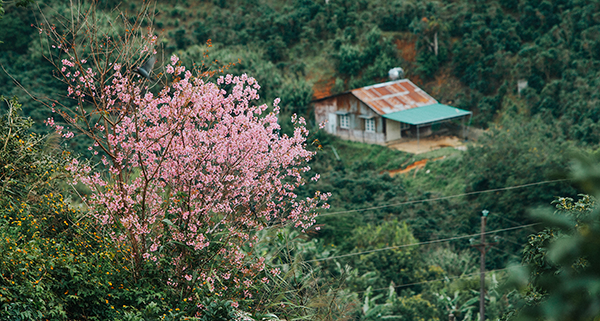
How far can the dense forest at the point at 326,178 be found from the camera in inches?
297

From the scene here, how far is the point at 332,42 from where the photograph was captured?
150ft

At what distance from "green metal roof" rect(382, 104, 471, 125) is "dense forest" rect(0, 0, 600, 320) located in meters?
2.21

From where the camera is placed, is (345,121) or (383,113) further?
(345,121)

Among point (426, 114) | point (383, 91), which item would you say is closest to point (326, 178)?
point (426, 114)

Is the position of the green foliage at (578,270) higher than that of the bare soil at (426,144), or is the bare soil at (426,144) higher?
the green foliage at (578,270)

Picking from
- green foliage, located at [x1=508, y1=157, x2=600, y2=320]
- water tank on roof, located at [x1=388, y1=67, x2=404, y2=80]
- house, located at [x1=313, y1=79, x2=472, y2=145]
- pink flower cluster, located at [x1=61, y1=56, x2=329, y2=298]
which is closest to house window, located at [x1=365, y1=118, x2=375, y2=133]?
Result: house, located at [x1=313, y1=79, x2=472, y2=145]

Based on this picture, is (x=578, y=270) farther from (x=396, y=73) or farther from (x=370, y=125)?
(x=396, y=73)

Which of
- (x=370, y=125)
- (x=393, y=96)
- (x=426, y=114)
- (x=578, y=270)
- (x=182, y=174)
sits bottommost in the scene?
(x=370, y=125)

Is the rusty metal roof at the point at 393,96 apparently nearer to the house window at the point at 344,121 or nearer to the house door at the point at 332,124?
the house window at the point at 344,121

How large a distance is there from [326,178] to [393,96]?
28.8ft

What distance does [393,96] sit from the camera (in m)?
39.2

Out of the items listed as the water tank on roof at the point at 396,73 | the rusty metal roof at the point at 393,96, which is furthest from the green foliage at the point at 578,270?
the water tank on roof at the point at 396,73

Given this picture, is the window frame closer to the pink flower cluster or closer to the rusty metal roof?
the rusty metal roof

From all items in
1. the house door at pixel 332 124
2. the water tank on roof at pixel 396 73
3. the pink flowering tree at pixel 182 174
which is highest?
the pink flowering tree at pixel 182 174
